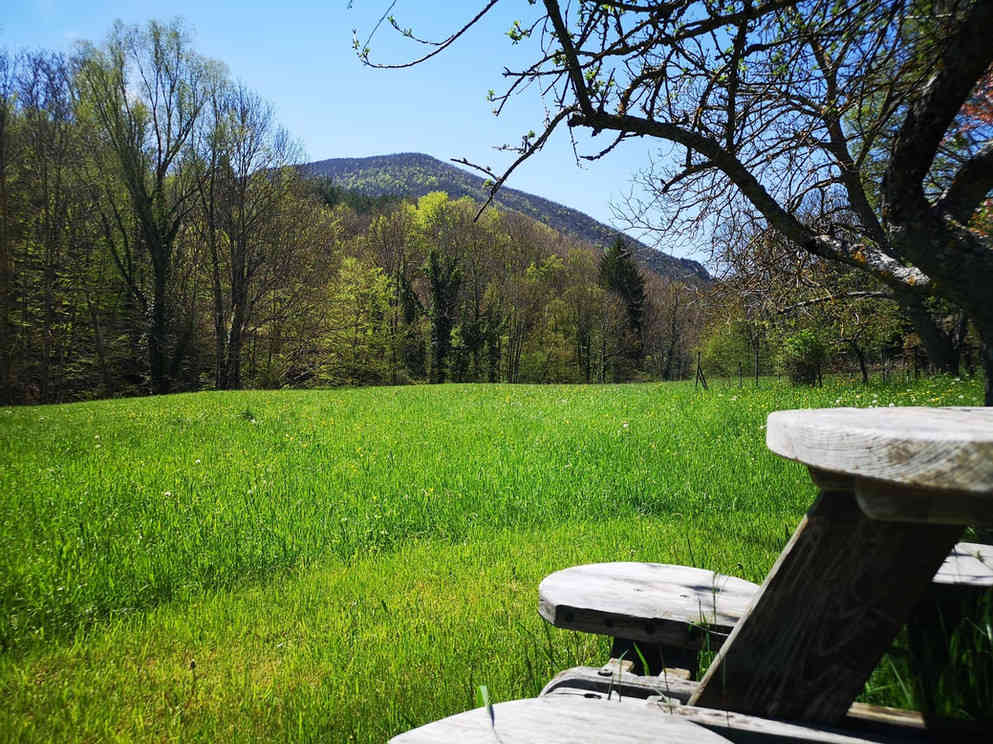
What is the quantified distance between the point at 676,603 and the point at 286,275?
31102 mm

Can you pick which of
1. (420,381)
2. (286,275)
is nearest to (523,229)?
(420,381)

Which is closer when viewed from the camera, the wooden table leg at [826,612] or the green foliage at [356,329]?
the wooden table leg at [826,612]

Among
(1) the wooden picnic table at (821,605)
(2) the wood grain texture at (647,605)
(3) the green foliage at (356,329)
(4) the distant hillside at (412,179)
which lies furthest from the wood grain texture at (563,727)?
(4) the distant hillside at (412,179)

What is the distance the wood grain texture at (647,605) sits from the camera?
1849 millimetres

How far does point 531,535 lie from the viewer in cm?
473

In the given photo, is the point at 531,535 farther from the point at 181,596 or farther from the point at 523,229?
the point at 523,229

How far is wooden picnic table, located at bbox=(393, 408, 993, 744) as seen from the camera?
3.79ft

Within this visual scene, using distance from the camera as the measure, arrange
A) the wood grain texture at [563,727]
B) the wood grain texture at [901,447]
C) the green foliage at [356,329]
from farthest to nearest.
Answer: the green foliage at [356,329]
the wood grain texture at [563,727]
the wood grain texture at [901,447]

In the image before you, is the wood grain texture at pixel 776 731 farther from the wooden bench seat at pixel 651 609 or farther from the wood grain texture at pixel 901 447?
the wood grain texture at pixel 901 447

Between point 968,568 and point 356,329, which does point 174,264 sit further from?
point 968,568

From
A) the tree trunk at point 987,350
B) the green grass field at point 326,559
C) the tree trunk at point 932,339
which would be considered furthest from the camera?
the tree trunk at point 932,339

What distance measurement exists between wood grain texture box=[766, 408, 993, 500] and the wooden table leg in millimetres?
187

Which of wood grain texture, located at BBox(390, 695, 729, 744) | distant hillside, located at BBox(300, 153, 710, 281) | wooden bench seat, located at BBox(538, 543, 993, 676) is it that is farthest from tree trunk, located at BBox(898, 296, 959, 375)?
distant hillside, located at BBox(300, 153, 710, 281)

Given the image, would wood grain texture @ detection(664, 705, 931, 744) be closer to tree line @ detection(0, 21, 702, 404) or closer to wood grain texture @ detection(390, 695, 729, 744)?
wood grain texture @ detection(390, 695, 729, 744)
